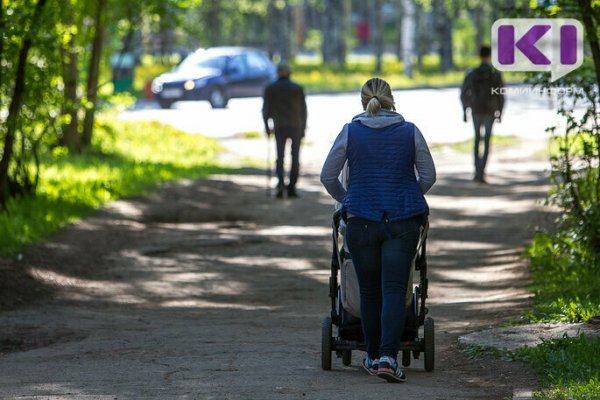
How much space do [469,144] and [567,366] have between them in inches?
821

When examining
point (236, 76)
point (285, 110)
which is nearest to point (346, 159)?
point (285, 110)

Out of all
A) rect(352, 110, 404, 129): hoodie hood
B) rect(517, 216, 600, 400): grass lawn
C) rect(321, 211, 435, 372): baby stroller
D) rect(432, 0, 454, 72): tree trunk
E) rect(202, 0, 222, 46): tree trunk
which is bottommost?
rect(517, 216, 600, 400): grass lawn

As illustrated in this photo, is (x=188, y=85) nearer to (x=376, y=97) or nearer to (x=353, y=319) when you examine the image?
(x=353, y=319)

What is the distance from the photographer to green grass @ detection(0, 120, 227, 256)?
47.5 ft

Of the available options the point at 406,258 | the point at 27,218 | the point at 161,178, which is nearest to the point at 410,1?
the point at 161,178

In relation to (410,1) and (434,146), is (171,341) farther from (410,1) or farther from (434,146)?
(410,1)

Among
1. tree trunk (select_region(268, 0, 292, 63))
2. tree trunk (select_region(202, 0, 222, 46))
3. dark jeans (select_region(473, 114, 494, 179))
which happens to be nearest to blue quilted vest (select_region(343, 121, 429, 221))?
dark jeans (select_region(473, 114, 494, 179))

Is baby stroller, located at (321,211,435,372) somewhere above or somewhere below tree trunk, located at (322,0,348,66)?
below

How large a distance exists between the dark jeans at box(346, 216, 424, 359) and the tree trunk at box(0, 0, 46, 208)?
7434 millimetres

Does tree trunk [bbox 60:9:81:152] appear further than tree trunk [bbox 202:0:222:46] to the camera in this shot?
No

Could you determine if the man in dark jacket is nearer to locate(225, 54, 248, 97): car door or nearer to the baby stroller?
the baby stroller

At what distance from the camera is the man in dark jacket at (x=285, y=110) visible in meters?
18.8

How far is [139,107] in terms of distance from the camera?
41.6 m

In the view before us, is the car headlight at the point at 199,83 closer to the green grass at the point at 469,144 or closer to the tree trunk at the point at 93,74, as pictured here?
the green grass at the point at 469,144
